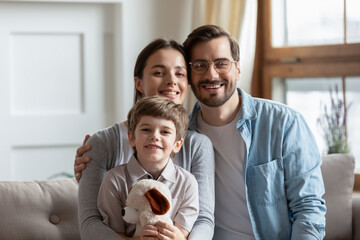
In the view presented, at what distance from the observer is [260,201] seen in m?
2.14

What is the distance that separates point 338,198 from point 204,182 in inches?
32.1

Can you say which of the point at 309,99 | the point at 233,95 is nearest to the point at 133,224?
the point at 233,95

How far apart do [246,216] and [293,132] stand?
37cm

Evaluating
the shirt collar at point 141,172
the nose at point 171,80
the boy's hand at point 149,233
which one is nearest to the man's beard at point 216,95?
the nose at point 171,80

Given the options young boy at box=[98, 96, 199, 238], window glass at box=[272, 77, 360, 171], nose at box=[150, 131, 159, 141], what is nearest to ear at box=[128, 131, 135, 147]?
young boy at box=[98, 96, 199, 238]

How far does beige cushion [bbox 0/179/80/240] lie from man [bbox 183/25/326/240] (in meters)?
0.63

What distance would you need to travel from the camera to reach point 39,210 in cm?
232

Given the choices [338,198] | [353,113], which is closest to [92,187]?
[338,198]

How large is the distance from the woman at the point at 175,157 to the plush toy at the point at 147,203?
131mm

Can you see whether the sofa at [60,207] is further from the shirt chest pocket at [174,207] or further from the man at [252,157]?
the shirt chest pocket at [174,207]

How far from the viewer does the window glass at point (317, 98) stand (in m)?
3.25

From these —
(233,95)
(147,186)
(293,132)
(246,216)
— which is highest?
(233,95)

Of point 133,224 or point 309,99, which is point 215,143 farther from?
point 309,99

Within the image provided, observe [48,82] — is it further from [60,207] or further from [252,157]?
[252,157]
